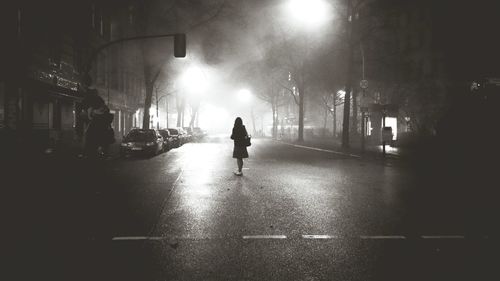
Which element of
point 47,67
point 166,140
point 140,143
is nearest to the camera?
point 140,143

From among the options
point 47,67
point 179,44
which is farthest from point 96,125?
point 47,67

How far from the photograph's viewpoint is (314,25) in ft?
122

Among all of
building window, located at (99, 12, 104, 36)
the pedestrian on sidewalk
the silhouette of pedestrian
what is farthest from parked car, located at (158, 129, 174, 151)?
the silhouette of pedestrian

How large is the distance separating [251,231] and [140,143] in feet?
58.3

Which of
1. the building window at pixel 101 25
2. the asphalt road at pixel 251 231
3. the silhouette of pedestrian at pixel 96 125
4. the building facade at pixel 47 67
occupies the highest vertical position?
the building window at pixel 101 25

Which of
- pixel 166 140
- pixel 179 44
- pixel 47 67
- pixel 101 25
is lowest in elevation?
pixel 166 140

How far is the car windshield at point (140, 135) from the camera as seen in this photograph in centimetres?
2380

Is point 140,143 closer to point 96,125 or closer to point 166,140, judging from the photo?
point 166,140

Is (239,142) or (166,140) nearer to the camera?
(239,142)

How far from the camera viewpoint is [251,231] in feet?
20.6

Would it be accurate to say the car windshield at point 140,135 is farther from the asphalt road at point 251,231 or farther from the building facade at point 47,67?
the asphalt road at point 251,231

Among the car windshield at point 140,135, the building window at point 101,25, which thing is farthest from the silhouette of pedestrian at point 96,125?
the building window at point 101,25

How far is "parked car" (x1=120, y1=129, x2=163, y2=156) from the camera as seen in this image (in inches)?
905

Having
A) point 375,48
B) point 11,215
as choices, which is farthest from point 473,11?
point 11,215
